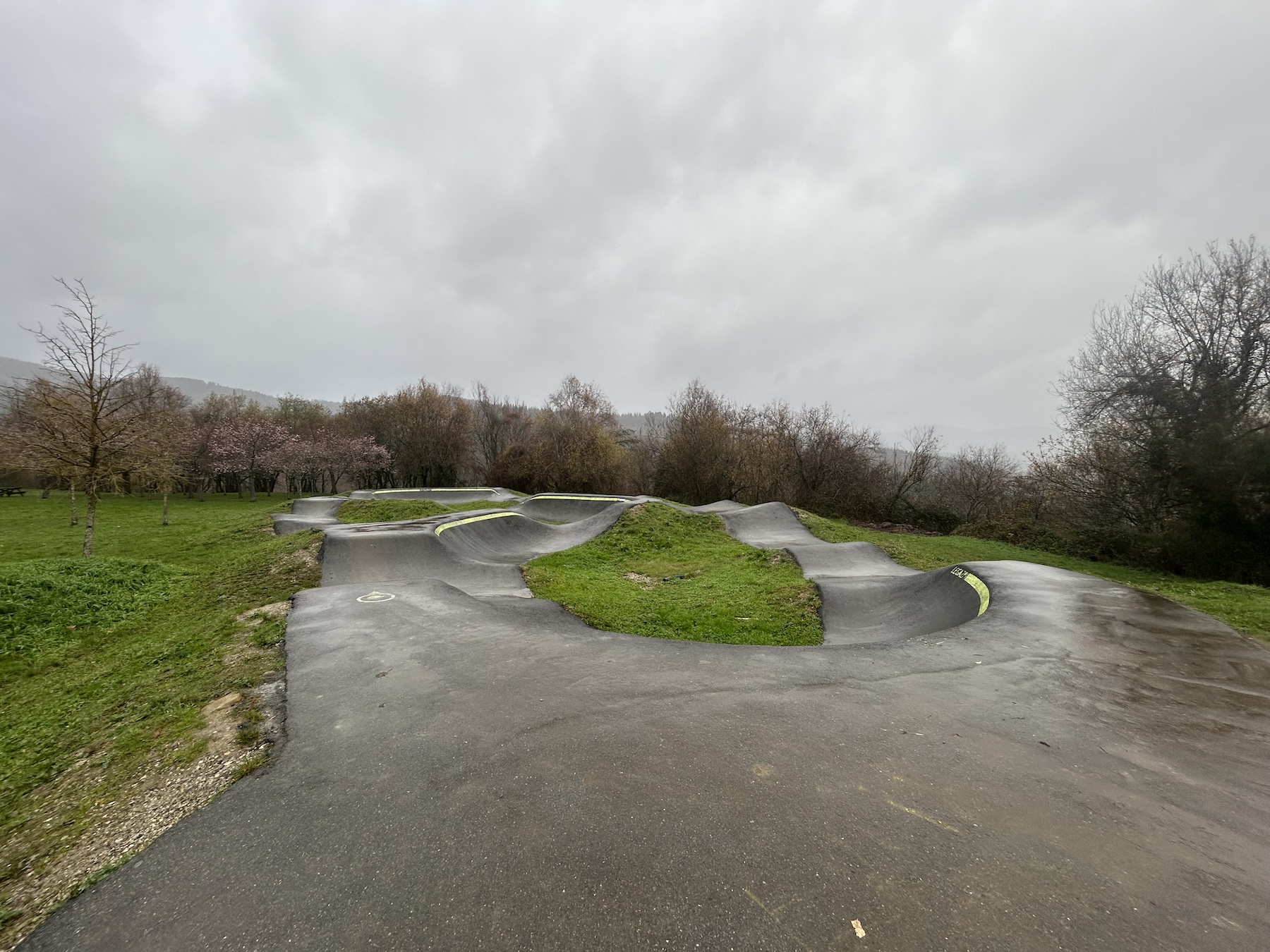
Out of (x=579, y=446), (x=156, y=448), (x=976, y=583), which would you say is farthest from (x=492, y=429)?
(x=976, y=583)

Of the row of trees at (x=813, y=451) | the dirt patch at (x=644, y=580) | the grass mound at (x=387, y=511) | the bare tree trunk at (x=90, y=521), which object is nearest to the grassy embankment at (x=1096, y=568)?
the row of trees at (x=813, y=451)

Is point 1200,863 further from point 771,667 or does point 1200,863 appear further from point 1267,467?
point 1267,467

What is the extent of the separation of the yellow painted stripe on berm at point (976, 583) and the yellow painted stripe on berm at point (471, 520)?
466 inches

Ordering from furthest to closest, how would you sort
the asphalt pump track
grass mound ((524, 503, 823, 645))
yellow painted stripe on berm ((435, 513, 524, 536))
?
Answer: yellow painted stripe on berm ((435, 513, 524, 536)) → grass mound ((524, 503, 823, 645)) → the asphalt pump track

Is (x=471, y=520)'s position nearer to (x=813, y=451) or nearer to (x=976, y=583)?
(x=976, y=583)

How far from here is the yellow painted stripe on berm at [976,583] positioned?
6797mm

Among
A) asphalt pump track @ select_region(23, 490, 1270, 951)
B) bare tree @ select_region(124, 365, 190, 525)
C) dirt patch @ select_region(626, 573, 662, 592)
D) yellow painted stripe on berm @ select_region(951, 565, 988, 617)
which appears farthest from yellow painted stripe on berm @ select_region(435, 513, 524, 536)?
yellow painted stripe on berm @ select_region(951, 565, 988, 617)

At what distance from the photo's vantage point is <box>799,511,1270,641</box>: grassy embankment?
6699 mm

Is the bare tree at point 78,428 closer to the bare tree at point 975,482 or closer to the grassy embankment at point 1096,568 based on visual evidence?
the grassy embankment at point 1096,568

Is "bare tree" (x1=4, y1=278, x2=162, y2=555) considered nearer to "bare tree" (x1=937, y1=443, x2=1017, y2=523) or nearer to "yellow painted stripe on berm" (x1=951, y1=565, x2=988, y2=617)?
"yellow painted stripe on berm" (x1=951, y1=565, x2=988, y2=617)

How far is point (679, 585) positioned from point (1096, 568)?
12.7m

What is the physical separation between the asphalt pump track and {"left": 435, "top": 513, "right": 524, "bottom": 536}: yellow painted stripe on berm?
7759 mm

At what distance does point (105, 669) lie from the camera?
5.22m

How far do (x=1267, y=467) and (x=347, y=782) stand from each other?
19.1 metres
